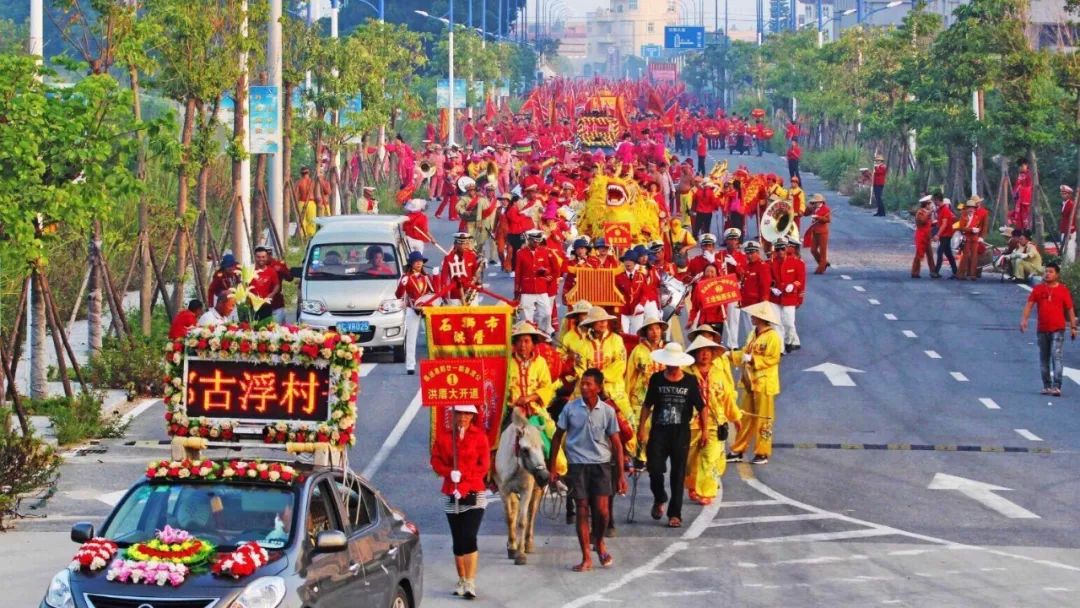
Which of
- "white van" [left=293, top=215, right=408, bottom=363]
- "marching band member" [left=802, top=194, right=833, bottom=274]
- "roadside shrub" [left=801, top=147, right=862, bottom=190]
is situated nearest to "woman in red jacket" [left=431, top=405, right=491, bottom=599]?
"white van" [left=293, top=215, right=408, bottom=363]

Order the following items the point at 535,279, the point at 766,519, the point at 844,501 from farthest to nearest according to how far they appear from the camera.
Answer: the point at 535,279 < the point at 844,501 < the point at 766,519

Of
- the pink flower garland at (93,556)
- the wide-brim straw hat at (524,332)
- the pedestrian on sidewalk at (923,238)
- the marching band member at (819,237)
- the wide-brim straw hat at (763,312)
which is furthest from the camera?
the marching band member at (819,237)

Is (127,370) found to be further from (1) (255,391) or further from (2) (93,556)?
(2) (93,556)

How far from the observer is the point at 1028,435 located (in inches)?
968

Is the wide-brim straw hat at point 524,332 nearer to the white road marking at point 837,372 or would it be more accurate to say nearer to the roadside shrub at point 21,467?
the roadside shrub at point 21,467

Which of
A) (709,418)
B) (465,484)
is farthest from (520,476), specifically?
(709,418)

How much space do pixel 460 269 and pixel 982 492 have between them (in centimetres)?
895

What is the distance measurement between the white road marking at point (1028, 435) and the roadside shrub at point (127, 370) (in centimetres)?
1065

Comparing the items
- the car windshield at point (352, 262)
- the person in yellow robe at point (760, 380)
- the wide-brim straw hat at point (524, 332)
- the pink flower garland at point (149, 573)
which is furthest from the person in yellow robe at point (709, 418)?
the car windshield at point (352, 262)

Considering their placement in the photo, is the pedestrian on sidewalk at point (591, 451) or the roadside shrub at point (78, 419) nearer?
the pedestrian on sidewalk at point (591, 451)

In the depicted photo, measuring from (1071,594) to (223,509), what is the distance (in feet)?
23.1

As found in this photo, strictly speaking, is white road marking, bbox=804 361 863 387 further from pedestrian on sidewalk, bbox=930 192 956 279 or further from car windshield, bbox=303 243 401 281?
pedestrian on sidewalk, bbox=930 192 956 279

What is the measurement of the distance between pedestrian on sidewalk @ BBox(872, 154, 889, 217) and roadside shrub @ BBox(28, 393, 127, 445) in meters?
34.9

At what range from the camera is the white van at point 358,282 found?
2900 cm
